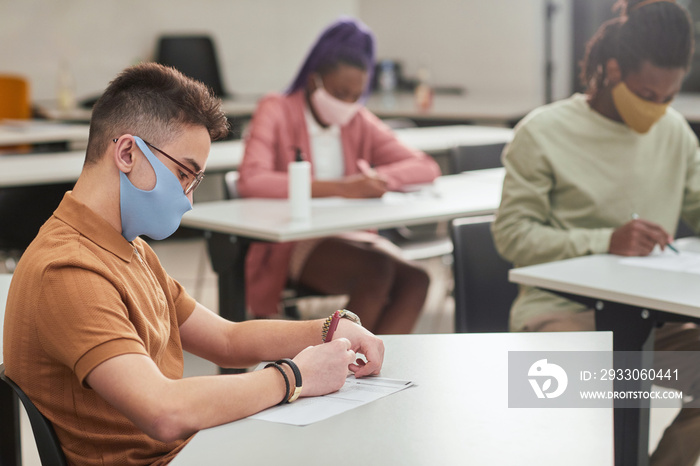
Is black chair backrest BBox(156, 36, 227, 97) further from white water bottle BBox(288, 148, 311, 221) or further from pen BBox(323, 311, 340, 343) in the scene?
pen BBox(323, 311, 340, 343)

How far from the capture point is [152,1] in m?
7.58

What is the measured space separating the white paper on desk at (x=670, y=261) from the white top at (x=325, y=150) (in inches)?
58.6

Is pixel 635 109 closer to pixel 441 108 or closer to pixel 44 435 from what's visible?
pixel 44 435

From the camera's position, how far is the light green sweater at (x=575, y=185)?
81.9 inches

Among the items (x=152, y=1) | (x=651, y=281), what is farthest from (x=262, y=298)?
(x=152, y=1)

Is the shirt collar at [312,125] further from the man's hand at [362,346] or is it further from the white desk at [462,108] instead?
the white desk at [462,108]

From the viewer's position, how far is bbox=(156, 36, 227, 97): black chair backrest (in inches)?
295

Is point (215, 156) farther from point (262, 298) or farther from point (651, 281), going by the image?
point (651, 281)

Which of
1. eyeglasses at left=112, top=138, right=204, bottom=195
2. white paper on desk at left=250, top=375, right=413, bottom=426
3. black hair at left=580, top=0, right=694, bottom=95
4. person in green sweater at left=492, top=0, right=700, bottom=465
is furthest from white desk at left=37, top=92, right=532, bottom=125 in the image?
white paper on desk at left=250, top=375, right=413, bottom=426

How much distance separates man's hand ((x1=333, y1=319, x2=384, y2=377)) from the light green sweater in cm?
84

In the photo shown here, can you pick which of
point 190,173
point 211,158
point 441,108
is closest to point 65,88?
point 441,108

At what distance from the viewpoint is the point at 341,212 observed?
2.70 metres

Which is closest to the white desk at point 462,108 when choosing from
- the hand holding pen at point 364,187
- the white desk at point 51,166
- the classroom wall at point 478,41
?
the classroom wall at point 478,41

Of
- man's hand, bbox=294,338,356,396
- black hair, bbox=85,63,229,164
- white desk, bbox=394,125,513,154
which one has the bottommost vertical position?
white desk, bbox=394,125,513,154
